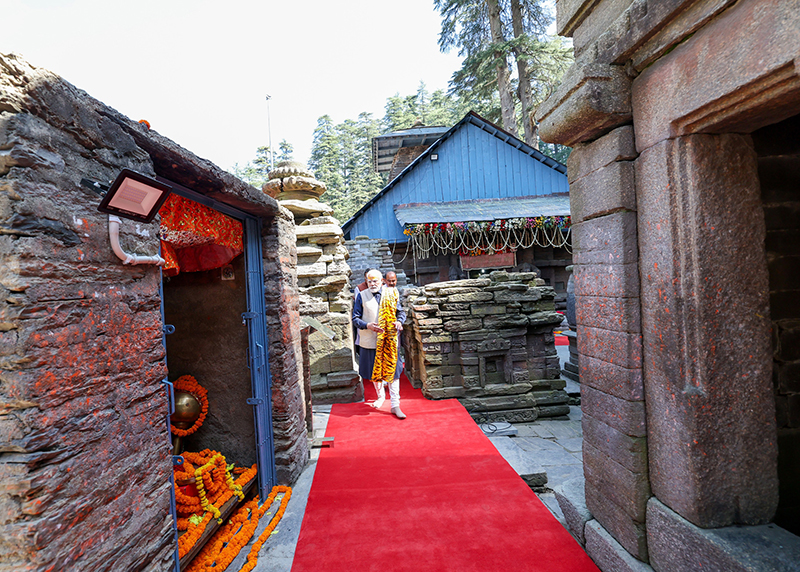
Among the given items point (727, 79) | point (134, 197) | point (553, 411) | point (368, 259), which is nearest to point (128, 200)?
point (134, 197)

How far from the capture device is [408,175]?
1426 cm

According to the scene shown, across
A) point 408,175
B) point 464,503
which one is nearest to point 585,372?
point 464,503

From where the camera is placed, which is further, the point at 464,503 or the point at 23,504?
the point at 464,503

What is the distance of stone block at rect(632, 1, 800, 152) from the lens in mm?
1591

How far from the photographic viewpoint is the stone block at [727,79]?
1.59 m

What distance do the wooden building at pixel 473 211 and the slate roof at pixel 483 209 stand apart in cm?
3

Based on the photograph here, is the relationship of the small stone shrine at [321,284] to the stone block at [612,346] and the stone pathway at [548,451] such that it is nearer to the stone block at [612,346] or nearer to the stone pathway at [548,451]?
the stone pathway at [548,451]

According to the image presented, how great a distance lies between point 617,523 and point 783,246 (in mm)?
1901

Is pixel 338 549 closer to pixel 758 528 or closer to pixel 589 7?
pixel 758 528

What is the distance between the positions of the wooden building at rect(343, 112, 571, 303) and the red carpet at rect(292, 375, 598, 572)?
8634 mm

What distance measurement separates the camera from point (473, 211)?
524 inches

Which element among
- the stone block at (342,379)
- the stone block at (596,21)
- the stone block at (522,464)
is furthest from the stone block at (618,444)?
the stone block at (342,379)

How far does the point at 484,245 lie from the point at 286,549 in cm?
1173

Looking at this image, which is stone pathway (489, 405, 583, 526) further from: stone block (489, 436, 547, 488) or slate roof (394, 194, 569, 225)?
slate roof (394, 194, 569, 225)
